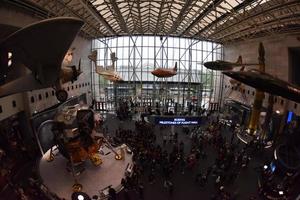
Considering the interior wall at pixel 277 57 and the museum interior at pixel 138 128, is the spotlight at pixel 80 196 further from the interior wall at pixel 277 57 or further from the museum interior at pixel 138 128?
the interior wall at pixel 277 57

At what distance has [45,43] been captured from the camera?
6.77 metres

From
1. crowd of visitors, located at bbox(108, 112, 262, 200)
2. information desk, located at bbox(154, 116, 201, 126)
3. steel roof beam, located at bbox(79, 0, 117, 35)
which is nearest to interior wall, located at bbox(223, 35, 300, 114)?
crowd of visitors, located at bbox(108, 112, 262, 200)

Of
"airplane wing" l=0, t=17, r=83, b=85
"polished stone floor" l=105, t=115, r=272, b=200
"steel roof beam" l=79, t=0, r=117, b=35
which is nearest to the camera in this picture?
"airplane wing" l=0, t=17, r=83, b=85

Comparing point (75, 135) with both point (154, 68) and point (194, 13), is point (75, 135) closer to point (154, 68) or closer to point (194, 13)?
point (194, 13)

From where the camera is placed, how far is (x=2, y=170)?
12.5 metres

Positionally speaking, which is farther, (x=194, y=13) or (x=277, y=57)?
(x=194, y=13)

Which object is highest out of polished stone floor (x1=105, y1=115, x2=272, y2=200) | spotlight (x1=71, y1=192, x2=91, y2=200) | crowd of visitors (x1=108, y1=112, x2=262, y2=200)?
spotlight (x1=71, y1=192, x2=91, y2=200)

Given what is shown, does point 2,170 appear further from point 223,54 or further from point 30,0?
point 223,54

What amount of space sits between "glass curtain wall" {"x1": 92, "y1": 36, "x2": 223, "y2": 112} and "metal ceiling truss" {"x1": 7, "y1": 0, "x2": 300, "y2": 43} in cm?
156

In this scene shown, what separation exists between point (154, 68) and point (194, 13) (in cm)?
1359

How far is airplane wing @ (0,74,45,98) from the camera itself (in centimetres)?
886

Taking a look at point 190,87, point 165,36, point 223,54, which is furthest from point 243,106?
point 165,36

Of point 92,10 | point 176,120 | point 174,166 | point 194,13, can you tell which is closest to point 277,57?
point 194,13

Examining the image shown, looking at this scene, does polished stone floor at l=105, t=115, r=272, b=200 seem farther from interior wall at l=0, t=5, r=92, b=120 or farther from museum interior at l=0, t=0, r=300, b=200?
interior wall at l=0, t=5, r=92, b=120
